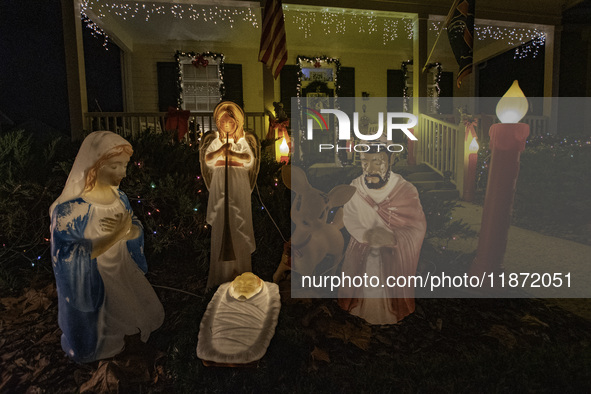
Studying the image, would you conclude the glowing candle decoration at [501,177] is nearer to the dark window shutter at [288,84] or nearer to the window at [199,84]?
the dark window shutter at [288,84]

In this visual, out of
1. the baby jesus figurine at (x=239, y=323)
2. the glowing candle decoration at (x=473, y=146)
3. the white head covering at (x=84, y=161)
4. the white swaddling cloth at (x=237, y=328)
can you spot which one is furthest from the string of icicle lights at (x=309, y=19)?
the white swaddling cloth at (x=237, y=328)

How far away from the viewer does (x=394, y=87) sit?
11344 mm

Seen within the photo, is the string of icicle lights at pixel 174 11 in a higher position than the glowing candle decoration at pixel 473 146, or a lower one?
higher

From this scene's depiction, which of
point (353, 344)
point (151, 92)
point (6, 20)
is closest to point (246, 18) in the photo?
point (151, 92)

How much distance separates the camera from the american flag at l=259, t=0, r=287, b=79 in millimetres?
5660

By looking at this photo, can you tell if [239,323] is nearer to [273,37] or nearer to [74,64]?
[273,37]

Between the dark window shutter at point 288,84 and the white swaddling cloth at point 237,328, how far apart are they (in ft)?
28.3

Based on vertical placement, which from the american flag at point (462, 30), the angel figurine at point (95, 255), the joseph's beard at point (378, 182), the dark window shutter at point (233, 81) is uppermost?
the dark window shutter at point (233, 81)

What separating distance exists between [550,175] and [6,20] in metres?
10.0

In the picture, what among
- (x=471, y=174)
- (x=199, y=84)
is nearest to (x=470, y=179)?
(x=471, y=174)

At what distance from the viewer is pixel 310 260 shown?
3004 millimetres

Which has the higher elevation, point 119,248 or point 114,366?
point 119,248

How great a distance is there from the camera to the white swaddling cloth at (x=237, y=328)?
211cm

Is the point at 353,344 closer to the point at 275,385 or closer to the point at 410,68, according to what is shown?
the point at 275,385
